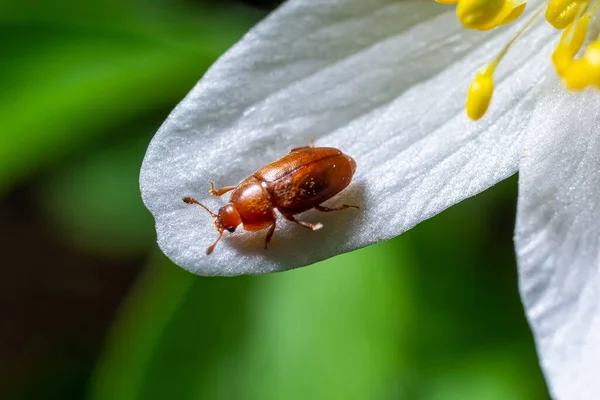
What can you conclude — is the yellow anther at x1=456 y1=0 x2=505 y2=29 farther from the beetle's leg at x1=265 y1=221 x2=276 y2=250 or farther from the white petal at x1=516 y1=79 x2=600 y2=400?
the beetle's leg at x1=265 y1=221 x2=276 y2=250

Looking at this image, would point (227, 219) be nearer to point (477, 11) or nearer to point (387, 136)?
point (387, 136)

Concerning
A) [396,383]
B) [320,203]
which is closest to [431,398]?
[396,383]

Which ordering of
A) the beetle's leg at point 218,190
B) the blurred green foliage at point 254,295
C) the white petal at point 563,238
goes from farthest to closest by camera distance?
the blurred green foliage at point 254,295
the beetle's leg at point 218,190
the white petal at point 563,238

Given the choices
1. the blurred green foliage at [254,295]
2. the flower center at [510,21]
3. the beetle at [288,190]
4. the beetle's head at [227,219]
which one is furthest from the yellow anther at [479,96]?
the blurred green foliage at [254,295]

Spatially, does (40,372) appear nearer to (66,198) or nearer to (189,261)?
(66,198)

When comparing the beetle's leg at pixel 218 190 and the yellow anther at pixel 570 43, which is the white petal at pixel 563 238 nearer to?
the yellow anther at pixel 570 43

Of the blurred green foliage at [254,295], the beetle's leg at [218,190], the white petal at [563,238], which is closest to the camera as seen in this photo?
the white petal at [563,238]
